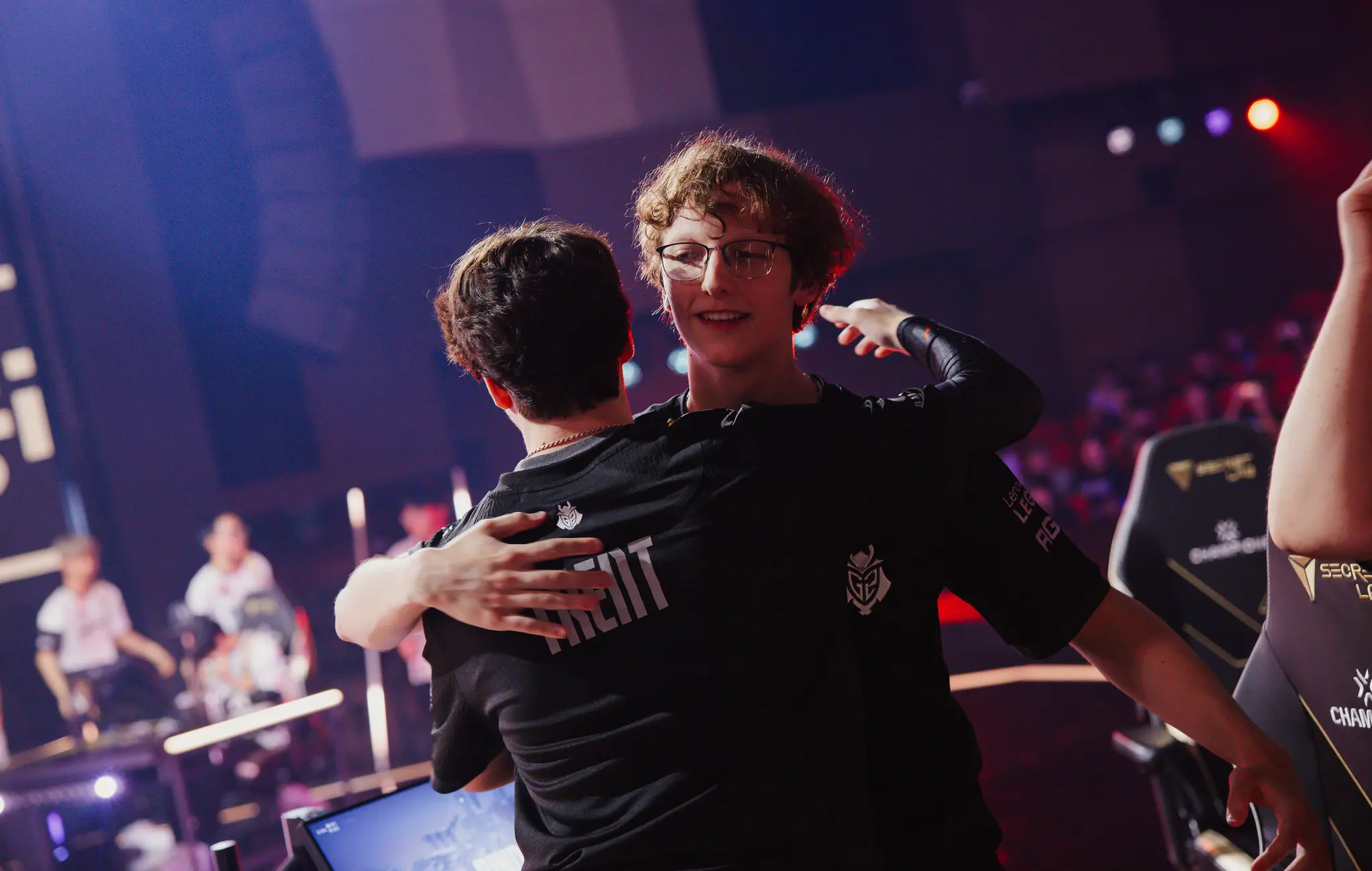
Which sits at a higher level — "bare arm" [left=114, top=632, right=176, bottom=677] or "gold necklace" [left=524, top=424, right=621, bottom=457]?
"gold necklace" [left=524, top=424, right=621, bottom=457]

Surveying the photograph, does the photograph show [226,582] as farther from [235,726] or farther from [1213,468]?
[1213,468]

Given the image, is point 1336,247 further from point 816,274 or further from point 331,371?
point 816,274

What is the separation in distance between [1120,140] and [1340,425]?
1010 centimetres

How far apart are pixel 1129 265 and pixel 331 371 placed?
768 cm

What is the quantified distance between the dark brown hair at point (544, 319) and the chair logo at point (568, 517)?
12 cm

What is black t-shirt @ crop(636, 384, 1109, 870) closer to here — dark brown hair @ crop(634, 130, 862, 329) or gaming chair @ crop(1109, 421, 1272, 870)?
dark brown hair @ crop(634, 130, 862, 329)

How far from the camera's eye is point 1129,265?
10.2 m

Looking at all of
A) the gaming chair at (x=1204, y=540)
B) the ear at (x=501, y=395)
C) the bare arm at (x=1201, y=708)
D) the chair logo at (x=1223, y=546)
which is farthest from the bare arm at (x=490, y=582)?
the chair logo at (x=1223, y=546)

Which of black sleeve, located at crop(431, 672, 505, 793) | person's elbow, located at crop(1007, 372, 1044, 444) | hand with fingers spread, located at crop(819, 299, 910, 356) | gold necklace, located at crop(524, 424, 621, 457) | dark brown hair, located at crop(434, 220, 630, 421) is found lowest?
black sleeve, located at crop(431, 672, 505, 793)

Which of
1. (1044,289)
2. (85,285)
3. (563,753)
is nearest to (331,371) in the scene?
(85,285)

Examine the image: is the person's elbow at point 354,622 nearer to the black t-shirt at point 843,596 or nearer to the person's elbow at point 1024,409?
the black t-shirt at point 843,596

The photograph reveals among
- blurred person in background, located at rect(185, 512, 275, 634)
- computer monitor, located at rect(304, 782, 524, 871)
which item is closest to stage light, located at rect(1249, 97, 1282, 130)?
blurred person in background, located at rect(185, 512, 275, 634)

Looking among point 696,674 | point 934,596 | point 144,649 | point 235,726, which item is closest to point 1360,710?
point 934,596

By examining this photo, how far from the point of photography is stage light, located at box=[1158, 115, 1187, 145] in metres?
10.0
